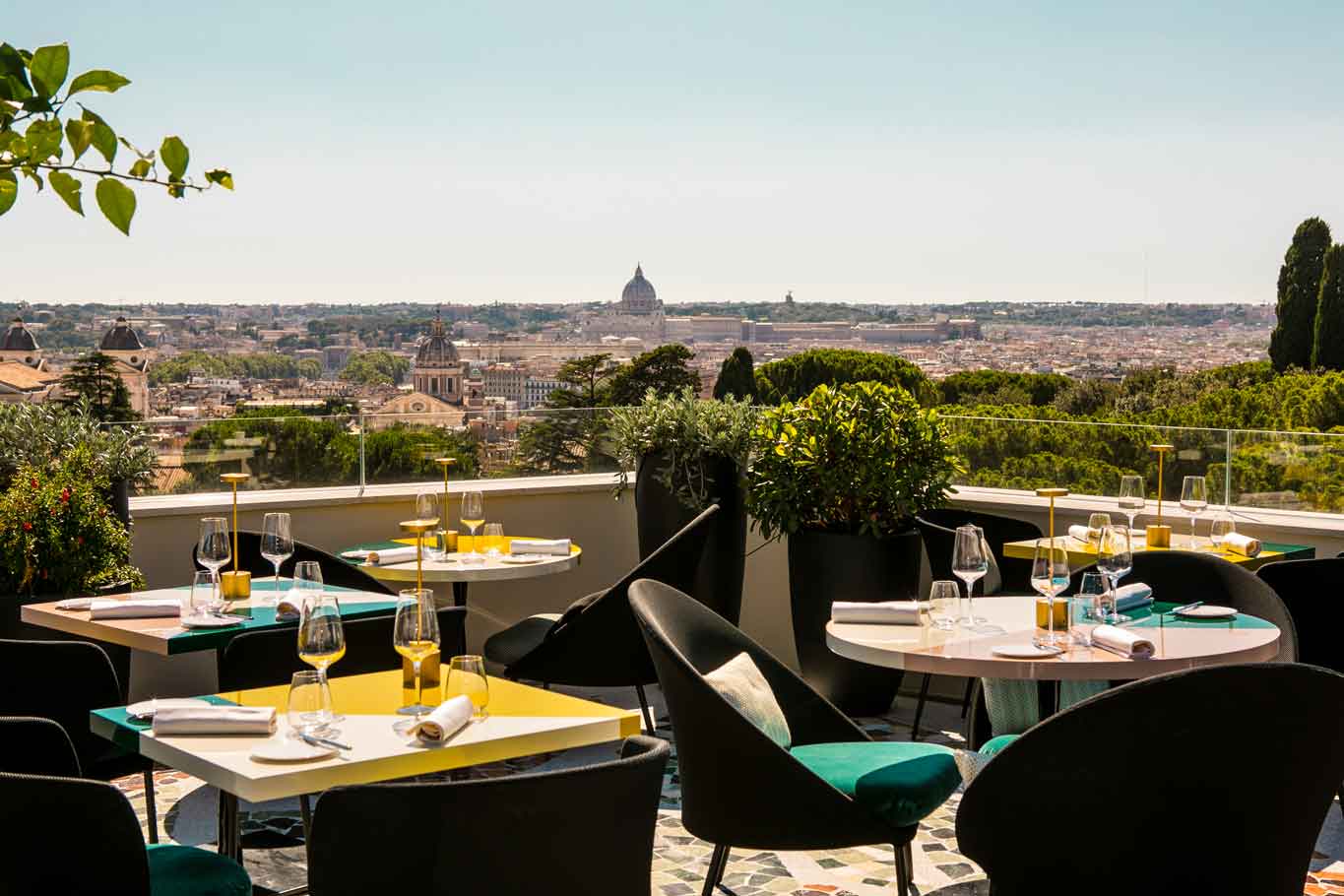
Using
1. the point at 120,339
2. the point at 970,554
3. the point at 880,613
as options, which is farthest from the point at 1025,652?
the point at 120,339

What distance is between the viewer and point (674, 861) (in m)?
4.59

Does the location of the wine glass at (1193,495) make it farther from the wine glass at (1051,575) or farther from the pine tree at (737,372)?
the pine tree at (737,372)

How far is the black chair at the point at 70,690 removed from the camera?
391cm

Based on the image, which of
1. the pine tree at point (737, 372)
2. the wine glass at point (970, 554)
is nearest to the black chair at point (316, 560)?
the wine glass at point (970, 554)

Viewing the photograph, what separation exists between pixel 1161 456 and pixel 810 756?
3.68 m

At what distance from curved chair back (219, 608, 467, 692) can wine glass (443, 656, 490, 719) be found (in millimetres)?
1098

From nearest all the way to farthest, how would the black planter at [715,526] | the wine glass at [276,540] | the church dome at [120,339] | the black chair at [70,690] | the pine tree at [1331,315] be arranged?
the black chair at [70,690], the wine glass at [276,540], the black planter at [715,526], the church dome at [120,339], the pine tree at [1331,315]

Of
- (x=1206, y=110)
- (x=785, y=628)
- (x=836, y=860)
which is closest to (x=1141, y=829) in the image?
(x=836, y=860)

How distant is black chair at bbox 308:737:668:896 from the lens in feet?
7.00

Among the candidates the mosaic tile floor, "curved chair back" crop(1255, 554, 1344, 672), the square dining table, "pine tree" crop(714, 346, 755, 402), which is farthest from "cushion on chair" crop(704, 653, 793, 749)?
"pine tree" crop(714, 346, 755, 402)

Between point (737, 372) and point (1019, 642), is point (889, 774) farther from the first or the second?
point (737, 372)

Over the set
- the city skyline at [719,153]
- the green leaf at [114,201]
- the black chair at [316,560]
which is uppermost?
the city skyline at [719,153]

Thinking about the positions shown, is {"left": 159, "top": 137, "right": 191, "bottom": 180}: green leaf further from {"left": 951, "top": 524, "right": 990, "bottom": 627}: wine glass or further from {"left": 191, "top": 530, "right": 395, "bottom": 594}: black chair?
{"left": 191, "top": 530, "right": 395, "bottom": 594}: black chair

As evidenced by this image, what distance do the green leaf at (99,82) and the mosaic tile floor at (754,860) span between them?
12.2ft
